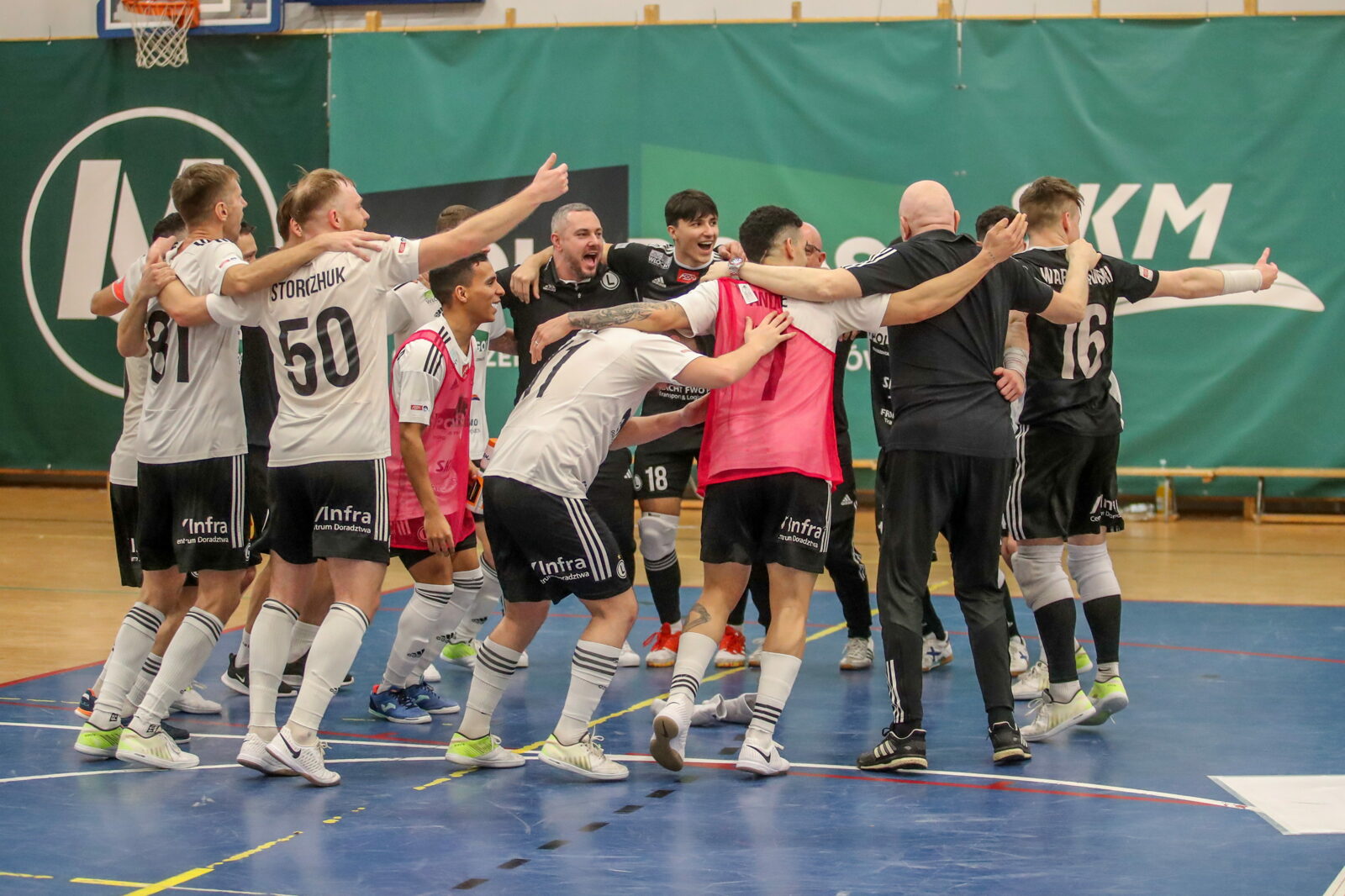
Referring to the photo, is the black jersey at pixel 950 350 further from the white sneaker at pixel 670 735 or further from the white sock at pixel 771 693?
the white sneaker at pixel 670 735

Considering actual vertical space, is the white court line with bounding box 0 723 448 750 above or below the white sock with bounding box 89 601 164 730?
below

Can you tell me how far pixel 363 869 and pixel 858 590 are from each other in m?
3.48

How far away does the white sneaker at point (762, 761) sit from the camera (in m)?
4.70

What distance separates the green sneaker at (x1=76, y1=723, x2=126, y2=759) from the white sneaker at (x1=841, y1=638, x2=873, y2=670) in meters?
3.24

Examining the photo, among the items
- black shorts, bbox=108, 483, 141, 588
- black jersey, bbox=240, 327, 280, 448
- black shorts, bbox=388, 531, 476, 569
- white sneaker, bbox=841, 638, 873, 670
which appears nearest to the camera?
black shorts, bbox=388, 531, 476, 569

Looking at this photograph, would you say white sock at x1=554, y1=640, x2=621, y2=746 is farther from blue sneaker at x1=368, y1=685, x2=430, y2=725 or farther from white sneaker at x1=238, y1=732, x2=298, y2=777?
blue sneaker at x1=368, y1=685, x2=430, y2=725

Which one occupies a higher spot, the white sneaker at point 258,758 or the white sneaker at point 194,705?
the white sneaker at point 258,758

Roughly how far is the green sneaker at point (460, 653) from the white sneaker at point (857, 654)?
1.82 metres

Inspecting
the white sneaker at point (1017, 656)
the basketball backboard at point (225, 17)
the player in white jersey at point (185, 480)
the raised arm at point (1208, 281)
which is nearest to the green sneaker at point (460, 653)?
the player in white jersey at point (185, 480)

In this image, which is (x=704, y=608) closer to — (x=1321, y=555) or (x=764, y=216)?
(x=764, y=216)

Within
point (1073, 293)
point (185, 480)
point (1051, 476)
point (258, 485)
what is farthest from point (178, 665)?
point (1073, 293)

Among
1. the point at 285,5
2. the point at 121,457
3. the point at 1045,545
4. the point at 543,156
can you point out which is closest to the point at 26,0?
the point at 285,5

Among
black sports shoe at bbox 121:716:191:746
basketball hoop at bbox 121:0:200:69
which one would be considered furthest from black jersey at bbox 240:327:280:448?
basketball hoop at bbox 121:0:200:69

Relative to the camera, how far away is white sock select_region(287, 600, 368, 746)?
4.57 meters
